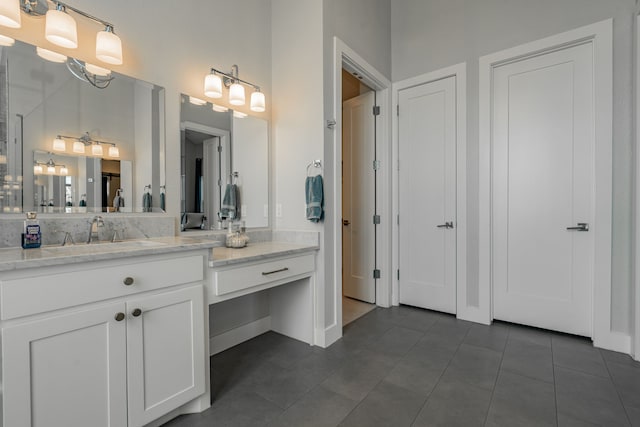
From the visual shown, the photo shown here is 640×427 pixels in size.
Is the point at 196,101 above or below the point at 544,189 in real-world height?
above

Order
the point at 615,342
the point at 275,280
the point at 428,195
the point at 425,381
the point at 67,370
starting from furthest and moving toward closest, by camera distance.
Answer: the point at 428,195 → the point at 615,342 → the point at 275,280 → the point at 425,381 → the point at 67,370

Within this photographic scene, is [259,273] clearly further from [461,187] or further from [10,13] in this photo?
[461,187]

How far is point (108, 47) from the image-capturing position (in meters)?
1.57

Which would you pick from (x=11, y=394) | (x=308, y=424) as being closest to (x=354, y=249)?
(x=308, y=424)

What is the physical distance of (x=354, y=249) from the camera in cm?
354

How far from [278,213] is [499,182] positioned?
6.70 ft

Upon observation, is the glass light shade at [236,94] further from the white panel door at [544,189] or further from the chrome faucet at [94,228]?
the white panel door at [544,189]

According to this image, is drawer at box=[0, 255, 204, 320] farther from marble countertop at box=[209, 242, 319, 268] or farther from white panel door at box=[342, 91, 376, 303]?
white panel door at box=[342, 91, 376, 303]

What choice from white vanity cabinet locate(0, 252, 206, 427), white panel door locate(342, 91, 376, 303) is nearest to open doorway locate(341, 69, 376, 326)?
white panel door locate(342, 91, 376, 303)

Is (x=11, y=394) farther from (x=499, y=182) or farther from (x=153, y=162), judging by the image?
(x=499, y=182)

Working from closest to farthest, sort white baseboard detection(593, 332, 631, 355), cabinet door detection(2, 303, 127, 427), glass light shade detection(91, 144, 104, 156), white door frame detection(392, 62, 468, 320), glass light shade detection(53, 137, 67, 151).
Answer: cabinet door detection(2, 303, 127, 427) → glass light shade detection(53, 137, 67, 151) → glass light shade detection(91, 144, 104, 156) → white baseboard detection(593, 332, 631, 355) → white door frame detection(392, 62, 468, 320)

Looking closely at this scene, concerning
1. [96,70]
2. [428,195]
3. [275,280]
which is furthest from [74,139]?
[428,195]

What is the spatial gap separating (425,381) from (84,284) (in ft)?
6.16

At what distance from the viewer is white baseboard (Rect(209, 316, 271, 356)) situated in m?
2.25
